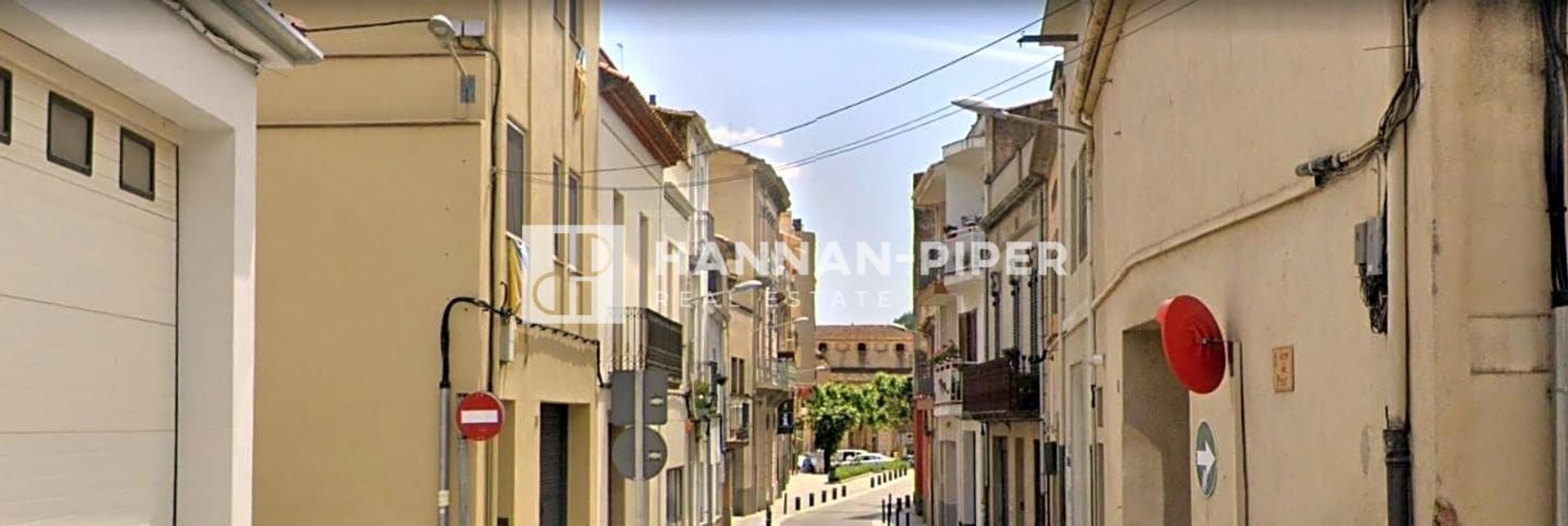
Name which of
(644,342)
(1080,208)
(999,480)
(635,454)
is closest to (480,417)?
(635,454)

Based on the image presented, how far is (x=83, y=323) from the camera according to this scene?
8016 mm

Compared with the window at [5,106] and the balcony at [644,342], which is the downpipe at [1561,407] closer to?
the window at [5,106]

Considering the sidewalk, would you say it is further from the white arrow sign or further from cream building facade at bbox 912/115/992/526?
the white arrow sign

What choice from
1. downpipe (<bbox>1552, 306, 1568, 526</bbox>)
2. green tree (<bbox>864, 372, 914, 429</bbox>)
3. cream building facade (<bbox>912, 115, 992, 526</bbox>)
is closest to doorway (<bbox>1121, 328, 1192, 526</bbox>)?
downpipe (<bbox>1552, 306, 1568, 526</bbox>)

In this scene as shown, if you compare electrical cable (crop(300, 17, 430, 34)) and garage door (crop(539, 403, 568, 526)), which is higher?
electrical cable (crop(300, 17, 430, 34))

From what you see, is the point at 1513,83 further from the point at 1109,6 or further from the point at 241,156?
the point at 1109,6

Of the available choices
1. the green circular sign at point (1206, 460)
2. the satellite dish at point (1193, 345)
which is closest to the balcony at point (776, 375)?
the green circular sign at point (1206, 460)

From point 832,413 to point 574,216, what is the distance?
75227 millimetres

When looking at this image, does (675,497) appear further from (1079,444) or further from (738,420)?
(738,420)

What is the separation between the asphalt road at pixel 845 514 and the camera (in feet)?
159

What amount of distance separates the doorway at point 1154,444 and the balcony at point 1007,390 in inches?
570

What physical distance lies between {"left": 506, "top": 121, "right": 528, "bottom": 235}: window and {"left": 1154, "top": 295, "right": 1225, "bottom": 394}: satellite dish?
811 cm

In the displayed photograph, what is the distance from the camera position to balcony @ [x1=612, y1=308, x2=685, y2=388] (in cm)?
2369

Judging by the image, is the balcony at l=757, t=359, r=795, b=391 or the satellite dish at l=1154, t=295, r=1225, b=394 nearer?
the satellite dish at l=1154, t=295, r=1225, b=394
